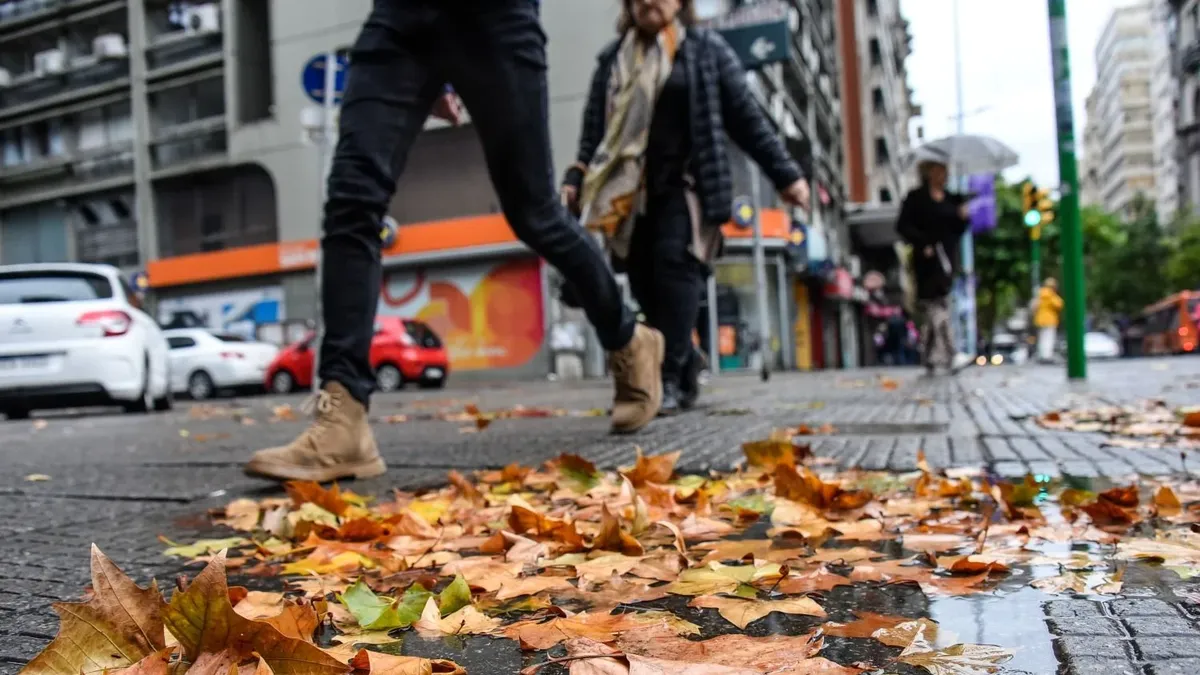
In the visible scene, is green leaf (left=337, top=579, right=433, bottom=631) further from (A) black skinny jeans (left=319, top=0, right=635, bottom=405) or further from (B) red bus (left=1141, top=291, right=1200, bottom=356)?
(B) red bus (left=1141, top=291, right=1200, bottom=356)

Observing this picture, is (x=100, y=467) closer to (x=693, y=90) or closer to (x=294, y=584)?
(x=294, y=584)

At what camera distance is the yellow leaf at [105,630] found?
99 cm

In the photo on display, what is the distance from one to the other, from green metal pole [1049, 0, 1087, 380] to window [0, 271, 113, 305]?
873 centimetres

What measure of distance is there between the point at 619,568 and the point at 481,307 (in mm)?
24407

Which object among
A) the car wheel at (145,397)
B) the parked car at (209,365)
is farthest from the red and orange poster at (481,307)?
the car wheel at (145,397)

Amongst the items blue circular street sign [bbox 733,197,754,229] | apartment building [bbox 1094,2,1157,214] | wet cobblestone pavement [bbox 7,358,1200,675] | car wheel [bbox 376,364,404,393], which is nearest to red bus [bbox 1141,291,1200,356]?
blue circular street sign [bbox 733,197,754,229]

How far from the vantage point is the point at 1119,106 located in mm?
116250

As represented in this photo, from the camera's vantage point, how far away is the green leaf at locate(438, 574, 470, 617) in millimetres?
1370

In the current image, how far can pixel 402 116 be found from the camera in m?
2.82

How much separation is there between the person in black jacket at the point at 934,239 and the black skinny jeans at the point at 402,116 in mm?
6829

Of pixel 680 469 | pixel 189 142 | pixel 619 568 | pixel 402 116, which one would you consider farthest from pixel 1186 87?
pixel 619 568

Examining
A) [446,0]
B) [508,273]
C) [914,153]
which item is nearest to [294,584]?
[446,0]

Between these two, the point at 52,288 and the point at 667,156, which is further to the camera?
the point at 52,288

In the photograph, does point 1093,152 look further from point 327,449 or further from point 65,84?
point 327,449
